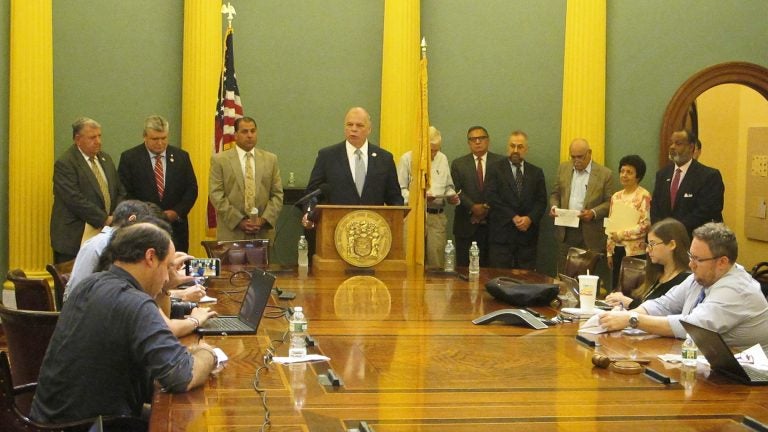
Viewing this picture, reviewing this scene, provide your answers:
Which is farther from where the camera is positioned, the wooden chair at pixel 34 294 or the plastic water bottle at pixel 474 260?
the plastic water bottle at pixel 474 260

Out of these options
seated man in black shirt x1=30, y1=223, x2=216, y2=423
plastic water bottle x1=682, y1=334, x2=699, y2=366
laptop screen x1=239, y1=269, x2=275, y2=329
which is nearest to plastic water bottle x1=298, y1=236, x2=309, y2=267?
laptop screen x1=239, y1=269, x2=275, y2=329

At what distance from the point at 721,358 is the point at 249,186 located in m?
5.29

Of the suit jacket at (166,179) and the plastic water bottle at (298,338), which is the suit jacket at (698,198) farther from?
the plastic water bottle at (298,338)

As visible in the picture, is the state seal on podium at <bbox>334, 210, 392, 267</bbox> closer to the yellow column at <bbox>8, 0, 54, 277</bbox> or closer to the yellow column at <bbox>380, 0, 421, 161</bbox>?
the yellow column at <bbox>380, 0, 421, 161</bbox>

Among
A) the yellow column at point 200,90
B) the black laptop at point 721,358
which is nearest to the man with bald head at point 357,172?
the yellow column at point 200,90

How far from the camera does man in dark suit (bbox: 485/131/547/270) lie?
920cm

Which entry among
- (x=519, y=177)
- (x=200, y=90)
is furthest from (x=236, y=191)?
(x=519, y=177)

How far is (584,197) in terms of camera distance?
9273mm

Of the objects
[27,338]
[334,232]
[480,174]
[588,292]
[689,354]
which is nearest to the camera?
[689,354]

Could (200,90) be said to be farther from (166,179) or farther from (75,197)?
(75,197)

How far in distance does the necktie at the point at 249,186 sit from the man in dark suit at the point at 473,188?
208 centimetres

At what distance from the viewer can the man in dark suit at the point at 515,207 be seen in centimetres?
920

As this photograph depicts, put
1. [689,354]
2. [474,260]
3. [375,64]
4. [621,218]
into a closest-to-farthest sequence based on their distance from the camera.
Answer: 1. [689,354]
2. [474,260]
3. [621,218]
4. [375,64]

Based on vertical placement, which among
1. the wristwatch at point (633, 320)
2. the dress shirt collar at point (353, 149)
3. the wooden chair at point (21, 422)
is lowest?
the wooden chair at point (21, 422)
